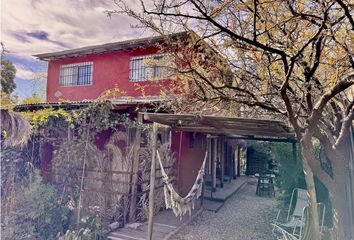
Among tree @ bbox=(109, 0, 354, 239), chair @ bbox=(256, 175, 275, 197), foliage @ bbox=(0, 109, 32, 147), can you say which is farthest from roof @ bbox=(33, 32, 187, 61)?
chair @ bbox=(256, 175, 275, 197)

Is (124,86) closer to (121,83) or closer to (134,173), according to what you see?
(121,83)

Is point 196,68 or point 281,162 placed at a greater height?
point 196,68

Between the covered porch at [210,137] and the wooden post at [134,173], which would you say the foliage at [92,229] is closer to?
the wooden post at [134,173]

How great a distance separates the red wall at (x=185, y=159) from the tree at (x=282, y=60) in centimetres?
452

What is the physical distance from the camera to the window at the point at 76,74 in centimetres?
1313

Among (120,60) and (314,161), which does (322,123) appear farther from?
(120,60)

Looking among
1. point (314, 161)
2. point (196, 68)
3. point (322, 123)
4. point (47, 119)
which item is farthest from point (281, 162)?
point (47, 119)

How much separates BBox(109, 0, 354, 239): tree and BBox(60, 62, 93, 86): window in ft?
30.3

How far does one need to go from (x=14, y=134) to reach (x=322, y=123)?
560 cm

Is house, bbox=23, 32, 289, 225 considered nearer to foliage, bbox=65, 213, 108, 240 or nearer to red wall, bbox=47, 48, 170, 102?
red wall, bbox=47, 48, 170, 102

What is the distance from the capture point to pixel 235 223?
777cm

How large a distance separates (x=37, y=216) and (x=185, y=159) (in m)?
5.28

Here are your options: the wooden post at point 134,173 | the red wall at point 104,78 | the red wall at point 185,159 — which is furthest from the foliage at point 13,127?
the red wall at point 104,78

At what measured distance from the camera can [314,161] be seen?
401 centimetres
